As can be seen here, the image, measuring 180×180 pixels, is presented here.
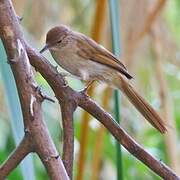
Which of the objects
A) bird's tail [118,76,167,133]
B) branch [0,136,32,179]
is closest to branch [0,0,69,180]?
branch [0,136,32,179]

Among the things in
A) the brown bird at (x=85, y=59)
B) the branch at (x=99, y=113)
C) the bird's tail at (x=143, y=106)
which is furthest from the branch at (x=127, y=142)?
the brown bird at (x=85, y=59)

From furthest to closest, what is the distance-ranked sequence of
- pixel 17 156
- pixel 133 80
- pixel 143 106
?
pixel 133 80 → pixel 143 106 → pixel 17 156

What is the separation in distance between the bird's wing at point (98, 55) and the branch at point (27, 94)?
0.27 m

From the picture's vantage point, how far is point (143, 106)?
920 millimetres

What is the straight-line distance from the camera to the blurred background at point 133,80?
138 centimetres

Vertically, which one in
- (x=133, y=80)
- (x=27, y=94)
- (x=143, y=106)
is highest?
(x=27, y=94)

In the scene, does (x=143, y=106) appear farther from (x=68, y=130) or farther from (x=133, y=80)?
(x=133, y=80)

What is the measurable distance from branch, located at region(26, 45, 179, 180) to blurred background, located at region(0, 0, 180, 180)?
18 cm

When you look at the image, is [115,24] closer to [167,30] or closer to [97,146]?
[97,146]

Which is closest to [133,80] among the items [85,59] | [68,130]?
[85,59]

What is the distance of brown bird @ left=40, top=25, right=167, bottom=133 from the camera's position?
957 millimetres

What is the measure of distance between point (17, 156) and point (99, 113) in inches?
4.1

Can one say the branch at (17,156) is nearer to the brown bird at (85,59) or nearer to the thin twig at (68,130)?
the thin twig at (68,130)

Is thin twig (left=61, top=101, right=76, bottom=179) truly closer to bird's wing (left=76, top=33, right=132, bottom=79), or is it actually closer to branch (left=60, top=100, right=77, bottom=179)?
branch (left=60, top=100, right=77, bottom=179)
